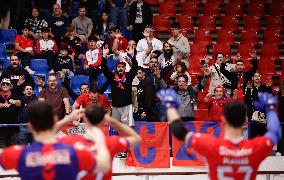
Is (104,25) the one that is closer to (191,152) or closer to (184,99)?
(184,99)

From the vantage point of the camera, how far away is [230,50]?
17922mm

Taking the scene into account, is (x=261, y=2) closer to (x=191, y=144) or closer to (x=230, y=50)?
(x=230, y=50)

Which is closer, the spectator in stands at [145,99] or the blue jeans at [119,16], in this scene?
the spectator in stands at [145,99]

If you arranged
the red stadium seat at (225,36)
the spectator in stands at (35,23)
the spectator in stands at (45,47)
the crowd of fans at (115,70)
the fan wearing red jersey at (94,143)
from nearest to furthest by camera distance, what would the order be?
1. the fan wearing red jersey at (94,143)
2. the crowd of fans at (115,70)
3. the spectator in stands at (45,47)
4. the spectator in stands at (35,23)
5. the red stadium seat at (225,36)

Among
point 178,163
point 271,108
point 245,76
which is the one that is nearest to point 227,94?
point 245,76

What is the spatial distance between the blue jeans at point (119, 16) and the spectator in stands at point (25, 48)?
96.1 inches

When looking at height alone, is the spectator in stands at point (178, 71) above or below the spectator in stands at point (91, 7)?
below

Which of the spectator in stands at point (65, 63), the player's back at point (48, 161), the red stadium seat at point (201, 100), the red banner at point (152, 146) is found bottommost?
the red banner at point (152, 146)

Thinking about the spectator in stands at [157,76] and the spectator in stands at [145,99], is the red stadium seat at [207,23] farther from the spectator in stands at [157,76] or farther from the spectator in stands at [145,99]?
the spectator in stands at [145,99]

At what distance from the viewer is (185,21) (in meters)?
18.6

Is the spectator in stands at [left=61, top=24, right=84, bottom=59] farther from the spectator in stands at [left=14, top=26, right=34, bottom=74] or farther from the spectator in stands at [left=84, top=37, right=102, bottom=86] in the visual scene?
the spectator in stands at [left=14, top=26, right=34, bottom=74]

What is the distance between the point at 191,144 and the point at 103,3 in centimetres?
1286

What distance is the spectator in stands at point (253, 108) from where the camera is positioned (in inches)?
515

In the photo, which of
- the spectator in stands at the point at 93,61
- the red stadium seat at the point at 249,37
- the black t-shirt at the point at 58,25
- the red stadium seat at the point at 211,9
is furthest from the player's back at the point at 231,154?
the red stadium seat at the point at 211,9
